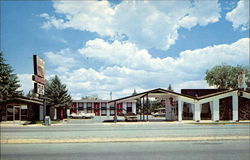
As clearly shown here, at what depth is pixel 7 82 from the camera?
42781mm

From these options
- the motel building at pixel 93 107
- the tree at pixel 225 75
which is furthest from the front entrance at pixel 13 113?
the tree at pixel 225 75

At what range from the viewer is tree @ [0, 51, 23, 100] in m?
41.2

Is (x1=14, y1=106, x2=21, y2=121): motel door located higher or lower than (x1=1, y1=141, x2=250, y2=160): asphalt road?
lower

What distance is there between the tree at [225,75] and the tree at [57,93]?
49944 mm

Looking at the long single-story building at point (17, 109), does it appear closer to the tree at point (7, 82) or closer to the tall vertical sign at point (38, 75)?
the tree at point (7, 82)

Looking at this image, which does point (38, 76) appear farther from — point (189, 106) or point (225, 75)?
point (225, 75)

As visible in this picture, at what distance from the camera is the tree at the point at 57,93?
50875 mm

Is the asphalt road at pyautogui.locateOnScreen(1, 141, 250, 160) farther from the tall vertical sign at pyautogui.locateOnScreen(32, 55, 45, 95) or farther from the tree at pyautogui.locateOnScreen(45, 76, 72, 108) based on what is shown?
the tree at pyautogui.locateOnScreen(45, 76, 72, 108)

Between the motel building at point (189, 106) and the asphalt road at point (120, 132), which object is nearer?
the asphalt road at point (120, 132)

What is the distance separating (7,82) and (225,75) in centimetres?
6278

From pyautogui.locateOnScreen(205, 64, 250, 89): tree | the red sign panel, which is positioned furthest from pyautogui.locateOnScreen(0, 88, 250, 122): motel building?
pyautogui.locateOnScreen(205, 64, 250, 89): tree

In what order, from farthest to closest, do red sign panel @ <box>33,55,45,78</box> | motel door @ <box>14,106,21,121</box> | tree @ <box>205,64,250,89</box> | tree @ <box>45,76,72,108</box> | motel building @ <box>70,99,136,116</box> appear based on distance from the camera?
tree @ <box>205,64,250,89</box>
motel building @ <box>70,99,136,116</box>
tree @ <box>45,76,72,108</box>
motel door @ <box>14,106,21,121</box>
red sign panel @ <box>33,55,45,78</box>

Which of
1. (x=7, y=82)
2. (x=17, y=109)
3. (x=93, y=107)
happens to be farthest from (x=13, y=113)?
(x=93, y=107)

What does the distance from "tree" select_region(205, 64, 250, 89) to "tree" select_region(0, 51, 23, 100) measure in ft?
196
